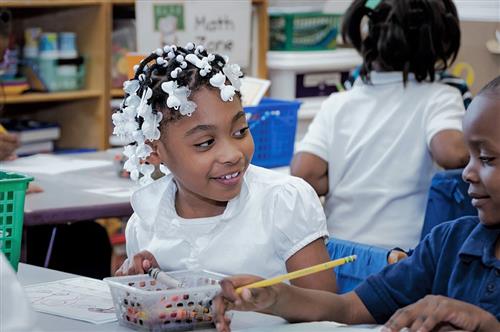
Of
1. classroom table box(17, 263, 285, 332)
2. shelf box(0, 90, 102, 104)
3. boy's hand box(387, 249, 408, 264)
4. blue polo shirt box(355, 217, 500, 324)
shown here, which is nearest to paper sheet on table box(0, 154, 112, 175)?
shelf box(0, 90, 102, 104)

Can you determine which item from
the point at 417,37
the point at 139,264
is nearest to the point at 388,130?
the point at 417,37

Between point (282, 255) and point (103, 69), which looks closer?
point (282, 255)

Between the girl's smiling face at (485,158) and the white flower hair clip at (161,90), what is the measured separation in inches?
17.5

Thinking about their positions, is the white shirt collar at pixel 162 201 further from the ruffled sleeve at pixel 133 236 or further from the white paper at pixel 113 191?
the white paper at pixel 113 191

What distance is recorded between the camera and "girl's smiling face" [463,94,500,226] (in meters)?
1.43

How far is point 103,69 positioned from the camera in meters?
4.42

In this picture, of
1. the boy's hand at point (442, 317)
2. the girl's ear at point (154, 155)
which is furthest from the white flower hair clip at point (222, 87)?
the boy's hand at point (442, 317)

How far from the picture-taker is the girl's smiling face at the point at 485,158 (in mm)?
1432

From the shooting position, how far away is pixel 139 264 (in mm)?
1697

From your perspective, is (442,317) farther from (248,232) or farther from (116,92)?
(116,92)

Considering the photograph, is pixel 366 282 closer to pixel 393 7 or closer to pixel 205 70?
pixel 205 70

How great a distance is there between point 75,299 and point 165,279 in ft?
0.58

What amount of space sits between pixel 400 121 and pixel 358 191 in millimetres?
219

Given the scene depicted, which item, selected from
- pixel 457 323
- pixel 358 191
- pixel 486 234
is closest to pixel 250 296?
pixel 457 323
